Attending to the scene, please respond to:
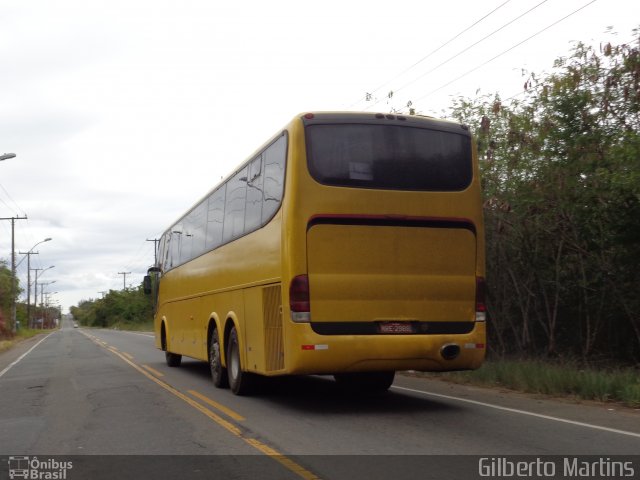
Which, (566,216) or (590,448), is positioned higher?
(566,216)

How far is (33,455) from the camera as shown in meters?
7.60

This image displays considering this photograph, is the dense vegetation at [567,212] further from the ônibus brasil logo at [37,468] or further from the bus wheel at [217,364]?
the ônibus brasil logo at [37,468]

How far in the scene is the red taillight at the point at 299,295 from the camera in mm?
9203

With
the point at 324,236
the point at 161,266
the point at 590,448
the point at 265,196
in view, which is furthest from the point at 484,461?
the point at 161,266

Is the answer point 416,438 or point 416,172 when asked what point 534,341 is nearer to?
point 416,172

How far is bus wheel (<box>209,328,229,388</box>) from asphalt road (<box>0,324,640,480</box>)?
235 mm

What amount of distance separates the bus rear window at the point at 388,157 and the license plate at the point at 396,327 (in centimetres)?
181

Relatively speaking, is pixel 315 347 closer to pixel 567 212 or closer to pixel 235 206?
pixel 235 206

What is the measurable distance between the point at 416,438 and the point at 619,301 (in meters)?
8.41

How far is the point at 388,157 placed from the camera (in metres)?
9.82

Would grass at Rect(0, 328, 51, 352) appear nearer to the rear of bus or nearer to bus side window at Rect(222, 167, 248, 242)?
bus side window at Rect(222, 167, 248, 242)

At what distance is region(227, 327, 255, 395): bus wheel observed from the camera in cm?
1183

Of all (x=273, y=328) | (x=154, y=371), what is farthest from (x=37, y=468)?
(x=154, y=371)

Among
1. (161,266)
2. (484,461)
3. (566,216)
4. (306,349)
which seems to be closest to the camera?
(484,461)
